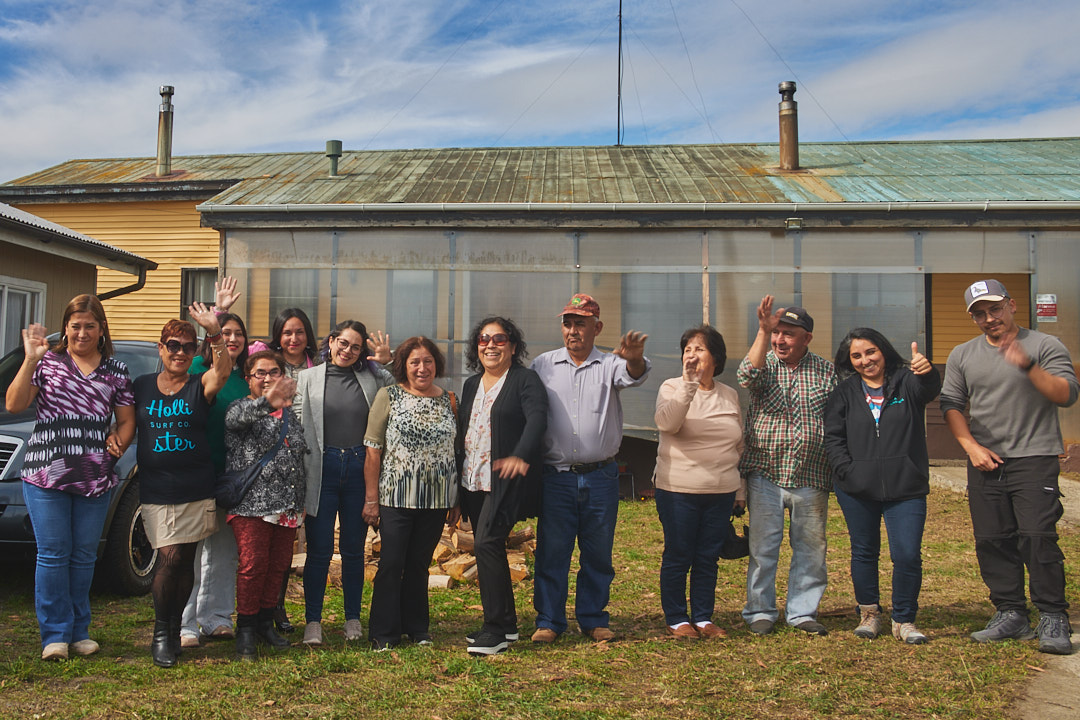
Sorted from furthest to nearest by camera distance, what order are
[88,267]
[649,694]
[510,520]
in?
[88,267], [510,520], [649,694]

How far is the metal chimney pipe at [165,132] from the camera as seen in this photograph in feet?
55.3

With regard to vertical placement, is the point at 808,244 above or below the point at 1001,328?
above

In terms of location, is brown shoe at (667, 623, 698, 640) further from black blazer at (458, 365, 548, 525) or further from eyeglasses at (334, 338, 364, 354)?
eyeglasses at (334, 338, 364, 354)

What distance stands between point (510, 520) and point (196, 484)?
157 cm

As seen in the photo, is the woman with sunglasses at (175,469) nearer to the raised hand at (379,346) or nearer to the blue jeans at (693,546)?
the raised hand at (379,346)

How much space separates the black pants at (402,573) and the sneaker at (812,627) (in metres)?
2.07

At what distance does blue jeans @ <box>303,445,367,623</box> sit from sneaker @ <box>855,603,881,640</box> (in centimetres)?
275

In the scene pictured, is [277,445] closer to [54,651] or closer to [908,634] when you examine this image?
[54,651]

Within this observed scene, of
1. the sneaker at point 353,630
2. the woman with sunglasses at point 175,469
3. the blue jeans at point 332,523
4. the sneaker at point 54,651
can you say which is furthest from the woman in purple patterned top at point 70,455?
the sneaker at point 353,630

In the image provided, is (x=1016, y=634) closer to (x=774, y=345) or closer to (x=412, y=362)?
(x=774, y=345)

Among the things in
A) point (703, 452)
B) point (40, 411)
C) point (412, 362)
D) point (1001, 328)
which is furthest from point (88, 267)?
point (1001, 328)

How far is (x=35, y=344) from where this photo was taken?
418 cm

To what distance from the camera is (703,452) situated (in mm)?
4688

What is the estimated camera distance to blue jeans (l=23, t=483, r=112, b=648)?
164 inches
